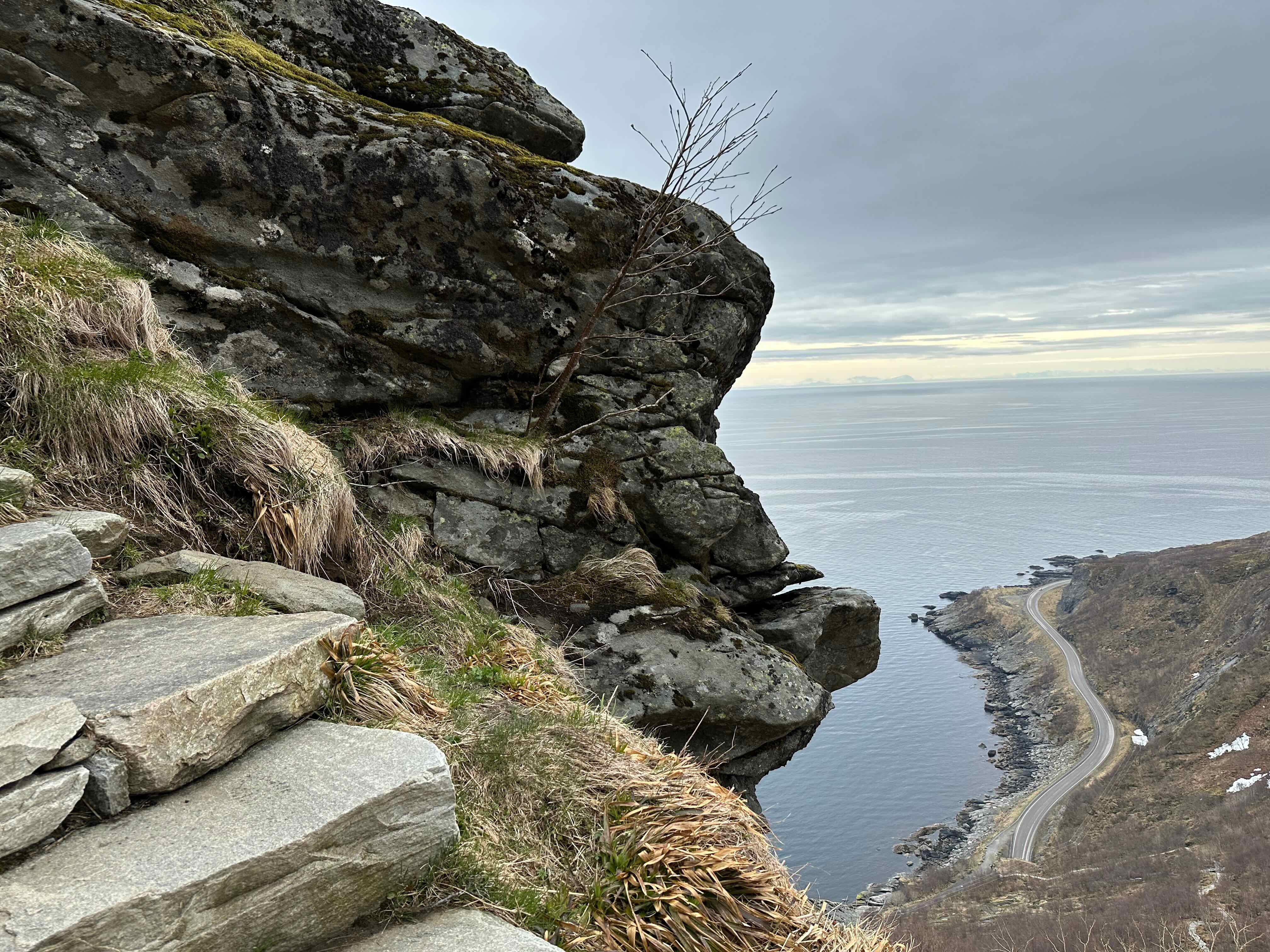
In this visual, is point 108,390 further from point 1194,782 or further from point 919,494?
point 919,494

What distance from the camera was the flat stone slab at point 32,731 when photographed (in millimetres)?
2816

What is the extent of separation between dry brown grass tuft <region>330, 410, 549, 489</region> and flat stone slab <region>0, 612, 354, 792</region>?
4.56 metres

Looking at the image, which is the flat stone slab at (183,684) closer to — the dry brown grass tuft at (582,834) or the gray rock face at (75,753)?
the gray rock face at (75,753)

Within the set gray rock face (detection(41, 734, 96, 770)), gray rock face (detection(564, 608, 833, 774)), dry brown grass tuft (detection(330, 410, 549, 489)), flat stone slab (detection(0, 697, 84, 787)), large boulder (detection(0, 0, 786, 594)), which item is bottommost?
gray rock face (detection(564, 608, 833, 774))

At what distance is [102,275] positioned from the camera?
7.16 metres

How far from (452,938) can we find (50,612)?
275cm

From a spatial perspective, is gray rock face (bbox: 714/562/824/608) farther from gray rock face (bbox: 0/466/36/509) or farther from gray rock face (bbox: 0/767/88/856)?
gray rock face (bbox: 0/767/88/856)

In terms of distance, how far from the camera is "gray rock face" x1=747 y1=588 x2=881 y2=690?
Result: 11938mm

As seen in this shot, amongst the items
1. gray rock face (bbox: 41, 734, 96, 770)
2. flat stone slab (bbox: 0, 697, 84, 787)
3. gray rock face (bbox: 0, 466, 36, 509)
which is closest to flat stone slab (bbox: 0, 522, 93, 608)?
gray rock face (bbox: 0, 466, 36, 509)

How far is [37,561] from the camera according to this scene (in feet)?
12.9

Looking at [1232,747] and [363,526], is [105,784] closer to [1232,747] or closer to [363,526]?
[363,526]

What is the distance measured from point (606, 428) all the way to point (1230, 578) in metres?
124

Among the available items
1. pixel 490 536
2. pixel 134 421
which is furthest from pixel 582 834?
pixel 490 536

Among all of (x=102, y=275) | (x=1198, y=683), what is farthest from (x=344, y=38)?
(x=1198, y=683)
